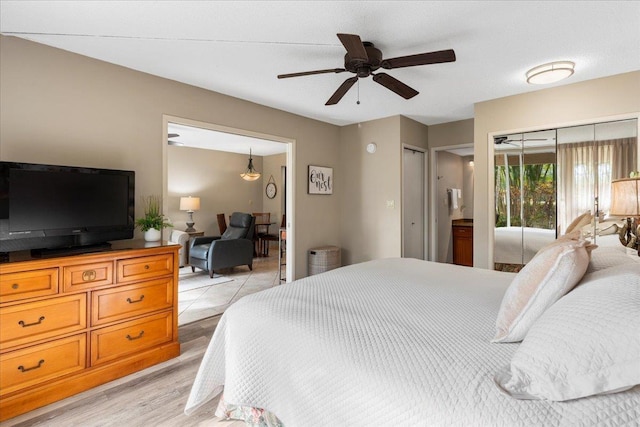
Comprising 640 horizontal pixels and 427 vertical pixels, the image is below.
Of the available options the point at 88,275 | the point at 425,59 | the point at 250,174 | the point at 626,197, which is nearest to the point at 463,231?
the point at 626,197

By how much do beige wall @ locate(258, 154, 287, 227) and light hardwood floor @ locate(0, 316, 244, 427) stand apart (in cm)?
580

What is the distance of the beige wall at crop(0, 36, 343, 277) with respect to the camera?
2.28 meters

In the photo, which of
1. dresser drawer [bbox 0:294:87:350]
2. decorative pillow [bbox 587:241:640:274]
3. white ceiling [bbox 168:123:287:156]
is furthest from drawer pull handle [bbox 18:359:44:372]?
white ceiling [bbox 168:123:287:156]

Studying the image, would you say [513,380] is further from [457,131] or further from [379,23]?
[457,131]

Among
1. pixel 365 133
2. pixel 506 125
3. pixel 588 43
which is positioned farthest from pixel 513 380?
pixel 365 133

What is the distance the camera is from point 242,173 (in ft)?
26.5

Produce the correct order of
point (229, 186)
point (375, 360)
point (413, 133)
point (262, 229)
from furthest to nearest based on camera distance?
point (262, 229) < point (229, 186) < point (413, 133) < point (375, 360)

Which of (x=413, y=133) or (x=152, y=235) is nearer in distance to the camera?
(x=152, y=235)

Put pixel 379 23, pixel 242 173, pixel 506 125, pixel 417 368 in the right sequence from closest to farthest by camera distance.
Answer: pixel 417 368
pixel 379 23
pixel 506 125
pixel 242 173

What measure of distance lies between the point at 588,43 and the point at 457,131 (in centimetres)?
233

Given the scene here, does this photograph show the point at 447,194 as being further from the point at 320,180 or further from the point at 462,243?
the point at 320,180

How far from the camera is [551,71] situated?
2785mm

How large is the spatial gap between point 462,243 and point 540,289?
453 cm

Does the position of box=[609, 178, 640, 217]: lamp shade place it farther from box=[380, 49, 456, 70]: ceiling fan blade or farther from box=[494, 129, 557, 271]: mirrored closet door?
box=[494, 129, 557, 271]: mirrored closet door
